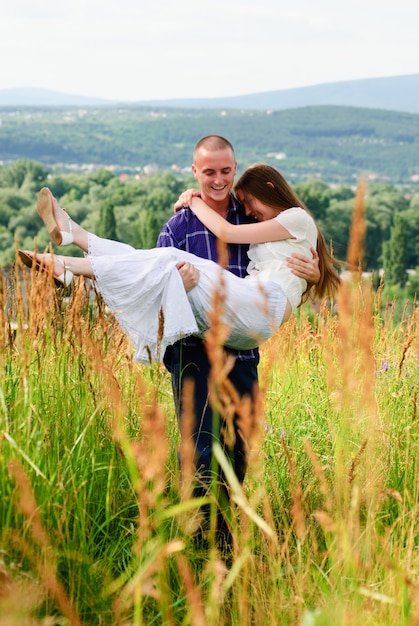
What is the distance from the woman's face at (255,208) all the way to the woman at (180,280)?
36mm

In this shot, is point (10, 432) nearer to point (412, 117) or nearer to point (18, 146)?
point (18, 146)

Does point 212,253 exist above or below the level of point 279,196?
below

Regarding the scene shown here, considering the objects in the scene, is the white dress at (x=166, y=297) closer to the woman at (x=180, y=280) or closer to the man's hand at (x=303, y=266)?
the woman at (x=180, y=280)

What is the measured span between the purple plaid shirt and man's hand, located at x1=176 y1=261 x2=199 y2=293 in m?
0.35

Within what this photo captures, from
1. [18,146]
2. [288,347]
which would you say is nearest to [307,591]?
[288,347]

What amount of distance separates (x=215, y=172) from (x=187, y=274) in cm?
48

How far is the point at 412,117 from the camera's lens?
178125 mm

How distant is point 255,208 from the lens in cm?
312

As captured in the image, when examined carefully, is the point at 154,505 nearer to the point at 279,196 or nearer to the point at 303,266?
the point at 303,266

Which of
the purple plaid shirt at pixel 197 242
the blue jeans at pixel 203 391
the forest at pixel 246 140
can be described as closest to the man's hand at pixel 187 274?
the blue jeans at pixel 203 391

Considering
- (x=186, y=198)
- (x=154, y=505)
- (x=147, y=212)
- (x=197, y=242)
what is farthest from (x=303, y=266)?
(x=147, y=212)

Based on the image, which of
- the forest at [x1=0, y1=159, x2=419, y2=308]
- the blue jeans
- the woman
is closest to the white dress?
the woman

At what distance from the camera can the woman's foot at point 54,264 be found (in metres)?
2.53

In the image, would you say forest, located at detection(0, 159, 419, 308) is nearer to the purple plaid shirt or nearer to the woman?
the purple plaid shirt
